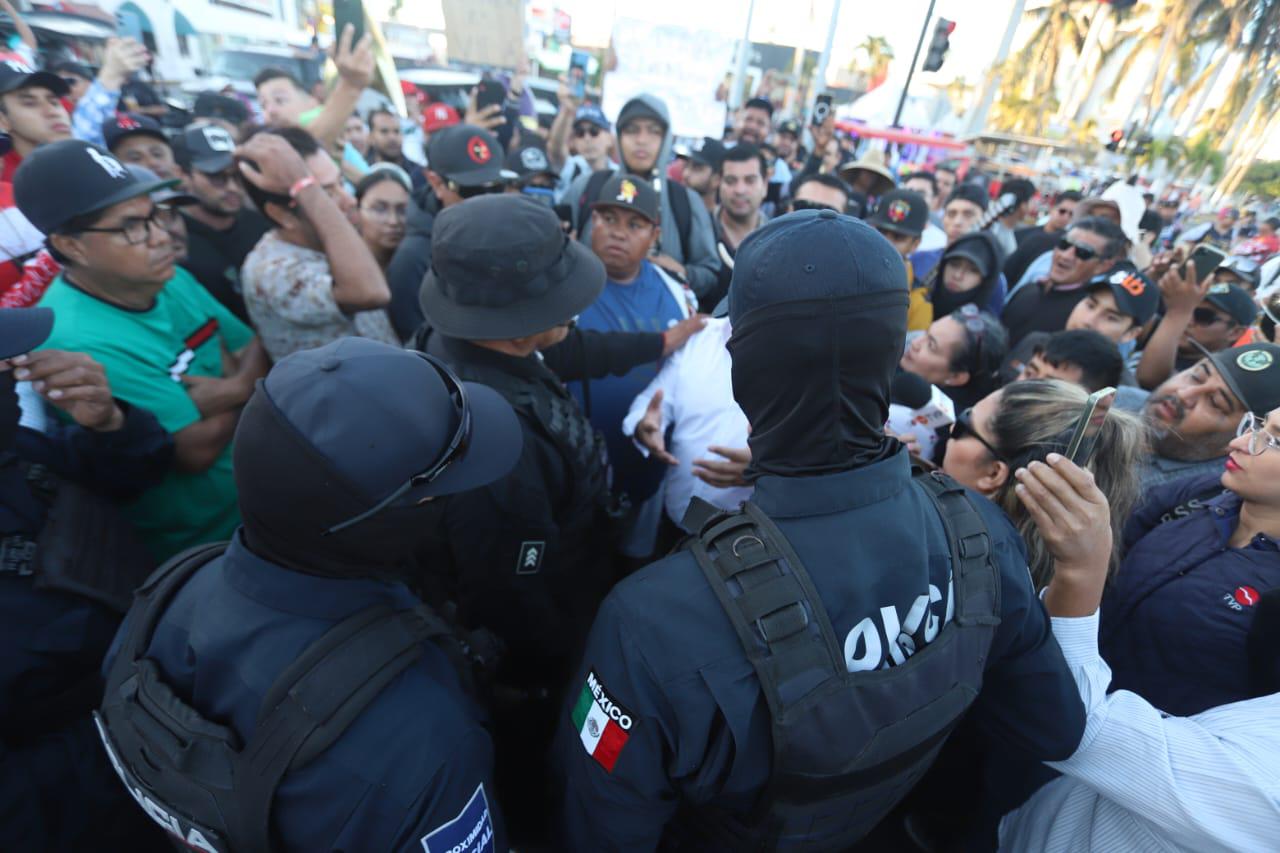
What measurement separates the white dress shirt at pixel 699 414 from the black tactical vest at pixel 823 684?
110 centimetres

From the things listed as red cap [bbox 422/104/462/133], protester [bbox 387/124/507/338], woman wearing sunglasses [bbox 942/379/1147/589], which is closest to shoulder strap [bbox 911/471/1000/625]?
woman wearing sunglasses [bbox 942/379/1147/589]

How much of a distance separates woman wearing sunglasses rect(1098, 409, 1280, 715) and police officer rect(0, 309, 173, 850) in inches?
111

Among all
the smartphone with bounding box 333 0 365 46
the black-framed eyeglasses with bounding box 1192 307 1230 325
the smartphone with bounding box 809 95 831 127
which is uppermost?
the smartphone with bounding box 333 0 365 46

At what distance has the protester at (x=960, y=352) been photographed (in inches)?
121

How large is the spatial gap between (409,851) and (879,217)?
15.3ft

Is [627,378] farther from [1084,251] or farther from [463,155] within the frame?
[1084,251]

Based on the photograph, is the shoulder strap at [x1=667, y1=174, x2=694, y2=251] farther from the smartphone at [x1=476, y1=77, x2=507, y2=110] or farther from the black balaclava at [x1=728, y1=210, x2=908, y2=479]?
the smartphone at [x1=476, y1=77, x2=507, y2=110]

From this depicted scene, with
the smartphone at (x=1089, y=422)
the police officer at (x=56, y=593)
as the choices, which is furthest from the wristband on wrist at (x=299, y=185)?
the smartphone at (x=1089, y=422)

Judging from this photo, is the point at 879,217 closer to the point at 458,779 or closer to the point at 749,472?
the point at 749,472

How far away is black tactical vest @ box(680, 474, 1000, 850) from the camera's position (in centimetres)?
100

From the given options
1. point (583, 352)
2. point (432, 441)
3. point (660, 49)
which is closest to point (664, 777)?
point (432, 441)

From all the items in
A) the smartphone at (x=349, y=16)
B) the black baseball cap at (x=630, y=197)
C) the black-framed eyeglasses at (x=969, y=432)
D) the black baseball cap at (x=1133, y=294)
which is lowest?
the black-framed eyeglasses at (x=969, y=432)

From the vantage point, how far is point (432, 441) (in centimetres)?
115

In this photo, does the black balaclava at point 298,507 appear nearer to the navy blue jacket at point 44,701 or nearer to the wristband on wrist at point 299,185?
the navy blue jacket at point 44,701
